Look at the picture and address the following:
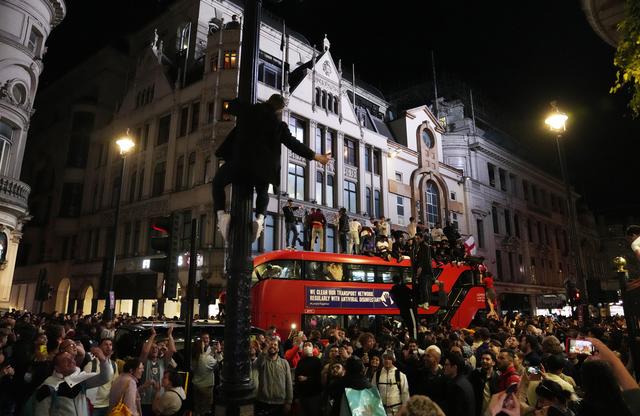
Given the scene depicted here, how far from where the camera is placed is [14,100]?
21750mm

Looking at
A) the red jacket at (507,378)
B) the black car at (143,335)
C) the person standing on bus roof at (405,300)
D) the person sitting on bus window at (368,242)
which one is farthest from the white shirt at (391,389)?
the person sitting on bus window at (368,242)

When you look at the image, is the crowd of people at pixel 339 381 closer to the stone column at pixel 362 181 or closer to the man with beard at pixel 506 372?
the man with beard at pixel 506 372

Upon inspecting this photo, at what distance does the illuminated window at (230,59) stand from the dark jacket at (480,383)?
24.6 meters

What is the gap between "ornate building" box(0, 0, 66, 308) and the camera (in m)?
21.1

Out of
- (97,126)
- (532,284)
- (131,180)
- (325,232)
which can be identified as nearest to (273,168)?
(325,232)

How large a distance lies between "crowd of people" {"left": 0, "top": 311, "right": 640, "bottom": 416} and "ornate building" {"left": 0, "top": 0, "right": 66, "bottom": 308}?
55.7 feet

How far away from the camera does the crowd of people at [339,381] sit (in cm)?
372

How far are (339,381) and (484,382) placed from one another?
8.45 ft

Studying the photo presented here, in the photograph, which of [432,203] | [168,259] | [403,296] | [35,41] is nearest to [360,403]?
[168,259]

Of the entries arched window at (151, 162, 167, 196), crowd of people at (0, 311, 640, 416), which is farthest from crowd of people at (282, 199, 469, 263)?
arched window at (151, 162, 167, 196)

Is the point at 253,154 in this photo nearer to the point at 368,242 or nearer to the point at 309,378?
the point at 309,378

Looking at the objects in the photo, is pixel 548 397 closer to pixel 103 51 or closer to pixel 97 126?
pixel 97 126

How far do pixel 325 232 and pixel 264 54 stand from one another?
1358cm

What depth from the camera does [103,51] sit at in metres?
36.5
